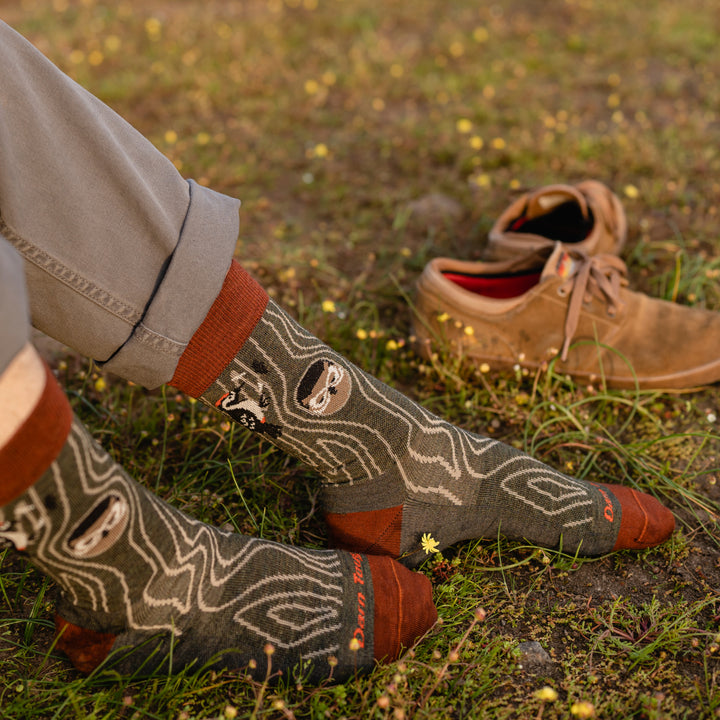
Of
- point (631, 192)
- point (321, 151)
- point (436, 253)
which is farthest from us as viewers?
point (321, 151)

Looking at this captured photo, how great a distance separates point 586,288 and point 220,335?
1.40m

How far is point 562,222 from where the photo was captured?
2725 mm

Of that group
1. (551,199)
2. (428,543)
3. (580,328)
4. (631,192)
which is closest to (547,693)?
(428,543)

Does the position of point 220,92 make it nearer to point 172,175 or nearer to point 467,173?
point 467,173

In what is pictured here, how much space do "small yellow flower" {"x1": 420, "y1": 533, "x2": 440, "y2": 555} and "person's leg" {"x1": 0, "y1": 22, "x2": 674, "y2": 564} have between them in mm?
14

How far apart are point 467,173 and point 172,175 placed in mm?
2396

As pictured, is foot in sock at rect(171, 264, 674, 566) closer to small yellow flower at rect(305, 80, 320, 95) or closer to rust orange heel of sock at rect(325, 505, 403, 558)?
rust orange heel of sock at rect(325, 505, 403, 558)

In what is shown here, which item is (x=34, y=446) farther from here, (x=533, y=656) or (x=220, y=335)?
(x=533, y=656)

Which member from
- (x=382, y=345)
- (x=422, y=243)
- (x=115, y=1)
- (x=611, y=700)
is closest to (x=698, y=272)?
(x=422, y=243)

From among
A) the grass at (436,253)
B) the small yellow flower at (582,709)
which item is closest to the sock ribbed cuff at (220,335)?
the grass at (436,253)

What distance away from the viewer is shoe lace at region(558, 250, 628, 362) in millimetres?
2180

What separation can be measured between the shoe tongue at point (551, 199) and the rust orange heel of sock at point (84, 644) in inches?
86.6

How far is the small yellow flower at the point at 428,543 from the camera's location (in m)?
1.70

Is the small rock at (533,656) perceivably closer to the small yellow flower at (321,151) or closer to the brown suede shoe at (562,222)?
the brown suede shoe at (562,222)
